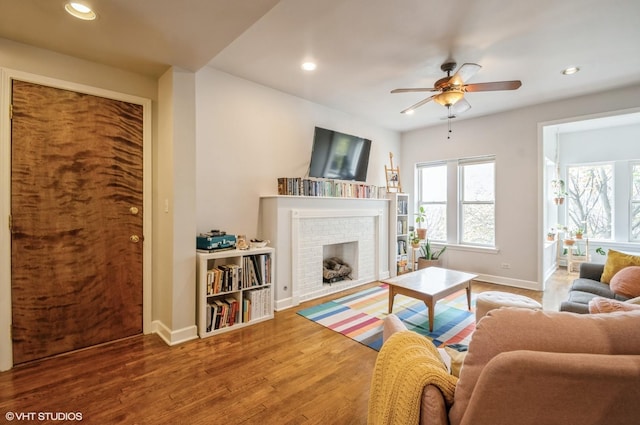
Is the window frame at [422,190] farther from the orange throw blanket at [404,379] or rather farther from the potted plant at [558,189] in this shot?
the orange throw blanket at [404,379]

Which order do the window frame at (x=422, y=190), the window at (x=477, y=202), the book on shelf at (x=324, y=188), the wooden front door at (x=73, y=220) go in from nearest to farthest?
the wooden front door at (x=73, y=220)
the book on shelf at (x=324, y=188)
the window at (x=477, y=202)
the window frame at (x=422, y=190)

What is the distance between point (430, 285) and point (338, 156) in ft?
7.45

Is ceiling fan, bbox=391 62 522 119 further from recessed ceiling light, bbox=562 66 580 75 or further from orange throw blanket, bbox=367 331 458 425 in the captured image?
orange throw blanket, bbox=367 331 458 425

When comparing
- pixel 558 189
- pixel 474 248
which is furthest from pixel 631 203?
pixel 474 248

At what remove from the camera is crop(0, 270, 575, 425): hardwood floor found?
171cm

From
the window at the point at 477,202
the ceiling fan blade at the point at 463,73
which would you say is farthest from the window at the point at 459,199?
the ceiling fan blade at the point at 463,73

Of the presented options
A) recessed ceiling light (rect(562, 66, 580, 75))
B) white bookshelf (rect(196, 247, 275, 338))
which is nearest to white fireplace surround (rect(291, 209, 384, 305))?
white bookshelf (rect(196, 247, 275, 338))

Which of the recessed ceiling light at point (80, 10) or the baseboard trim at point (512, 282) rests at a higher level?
the recessed ceiling light at point (80, 10)

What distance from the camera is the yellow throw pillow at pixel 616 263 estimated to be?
267cm

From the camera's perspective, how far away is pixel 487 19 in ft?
7.48

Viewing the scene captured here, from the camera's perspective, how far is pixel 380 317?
3172mm

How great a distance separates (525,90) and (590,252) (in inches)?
146

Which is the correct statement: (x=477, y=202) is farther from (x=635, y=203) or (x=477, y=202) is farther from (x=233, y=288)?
(x=233, y=288)

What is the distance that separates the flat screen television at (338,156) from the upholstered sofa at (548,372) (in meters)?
3.37
